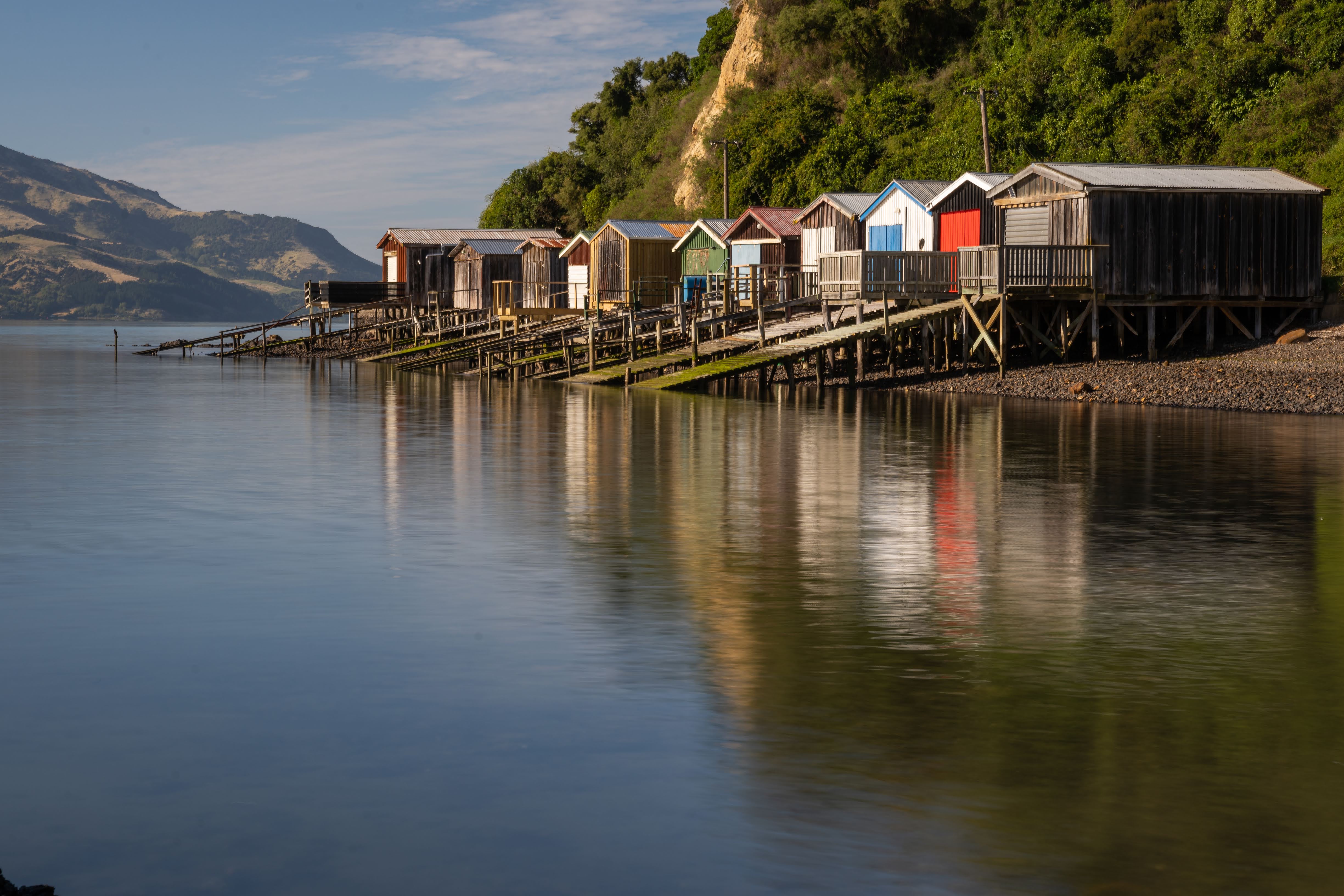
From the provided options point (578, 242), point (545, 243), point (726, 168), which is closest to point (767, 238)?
point (726, 168)

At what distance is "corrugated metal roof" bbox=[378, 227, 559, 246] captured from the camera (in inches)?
3575

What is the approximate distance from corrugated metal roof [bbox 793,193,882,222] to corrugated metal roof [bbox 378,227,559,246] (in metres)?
33.0

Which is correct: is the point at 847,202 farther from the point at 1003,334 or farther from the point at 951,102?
the point at 951,102

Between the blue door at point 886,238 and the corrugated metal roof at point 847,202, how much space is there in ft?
3.11

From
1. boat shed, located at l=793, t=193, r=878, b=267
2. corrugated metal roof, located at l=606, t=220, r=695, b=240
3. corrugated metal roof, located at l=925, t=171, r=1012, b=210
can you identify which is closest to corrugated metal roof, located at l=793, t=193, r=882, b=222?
boat shed, located at l=793, t=193, r=878, b=267

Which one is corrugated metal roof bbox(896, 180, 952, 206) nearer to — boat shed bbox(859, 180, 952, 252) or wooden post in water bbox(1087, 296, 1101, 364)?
boat shed bbox(859, 180, 952, 252)

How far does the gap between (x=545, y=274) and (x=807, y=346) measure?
3887 cm

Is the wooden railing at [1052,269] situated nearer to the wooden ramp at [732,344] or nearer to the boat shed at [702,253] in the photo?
the wooden ramp at [732,344]

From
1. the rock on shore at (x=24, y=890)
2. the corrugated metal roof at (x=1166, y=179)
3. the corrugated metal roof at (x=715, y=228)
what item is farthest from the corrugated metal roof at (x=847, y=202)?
the rock on shore at (x=24, y=890)

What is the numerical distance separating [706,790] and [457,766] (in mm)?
1461

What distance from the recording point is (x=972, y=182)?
164 ft

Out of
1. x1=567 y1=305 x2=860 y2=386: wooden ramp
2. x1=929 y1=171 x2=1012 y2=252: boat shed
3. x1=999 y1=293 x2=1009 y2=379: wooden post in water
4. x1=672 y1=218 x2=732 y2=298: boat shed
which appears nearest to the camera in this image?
x1=999 y1=293 x2=1009 y2=379: wooden post in water

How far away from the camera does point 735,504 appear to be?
65.9 feet

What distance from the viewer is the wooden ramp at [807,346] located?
4344cm
